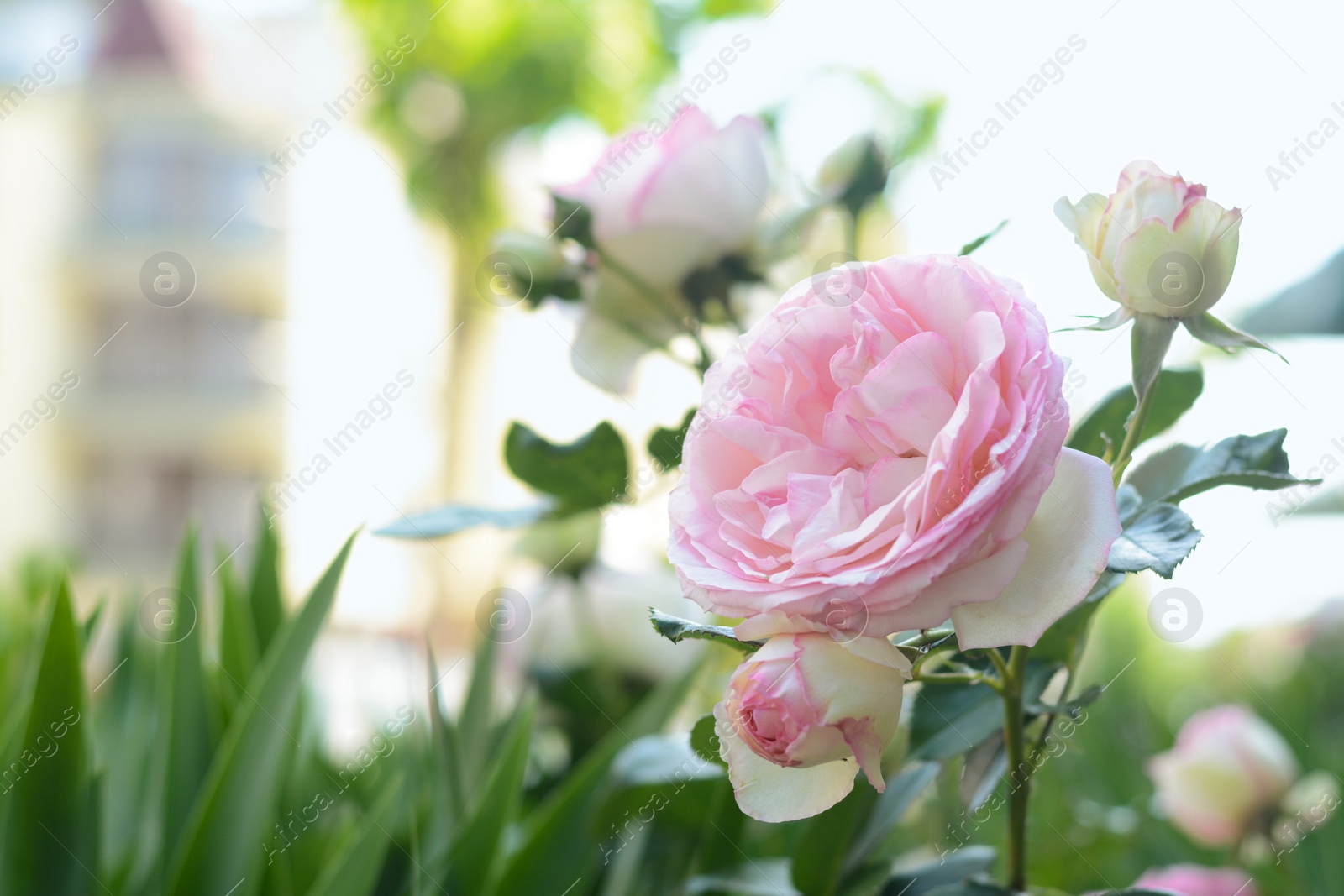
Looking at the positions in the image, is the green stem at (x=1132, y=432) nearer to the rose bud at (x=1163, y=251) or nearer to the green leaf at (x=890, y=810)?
the rose bud at (x=1163, y=251)

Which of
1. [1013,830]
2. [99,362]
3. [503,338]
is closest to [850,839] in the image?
[1013,830]

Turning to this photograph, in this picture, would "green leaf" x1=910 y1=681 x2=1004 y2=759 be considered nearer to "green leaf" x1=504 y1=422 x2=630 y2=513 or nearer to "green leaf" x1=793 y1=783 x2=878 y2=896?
"green leaf" x1=793 y1=783 x2=878 y2=896

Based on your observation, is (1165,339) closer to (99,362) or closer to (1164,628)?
(1164,628)

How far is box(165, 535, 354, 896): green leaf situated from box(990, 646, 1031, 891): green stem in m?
0.23

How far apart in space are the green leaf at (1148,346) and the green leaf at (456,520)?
8.7 inches

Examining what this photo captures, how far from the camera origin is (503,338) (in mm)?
4906

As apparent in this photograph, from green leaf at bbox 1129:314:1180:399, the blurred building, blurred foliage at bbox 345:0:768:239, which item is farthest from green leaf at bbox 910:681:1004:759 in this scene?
the blurred building

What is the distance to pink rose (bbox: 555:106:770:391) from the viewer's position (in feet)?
1.15

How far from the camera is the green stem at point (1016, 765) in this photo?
0.73 ft

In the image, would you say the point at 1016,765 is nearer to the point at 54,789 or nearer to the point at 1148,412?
the point at 1148,412

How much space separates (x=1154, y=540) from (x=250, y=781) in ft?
1.02

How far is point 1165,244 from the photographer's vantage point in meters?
0.20

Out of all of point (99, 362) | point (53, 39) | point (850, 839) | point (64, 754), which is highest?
point (850, 839)

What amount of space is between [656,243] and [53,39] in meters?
9.96
